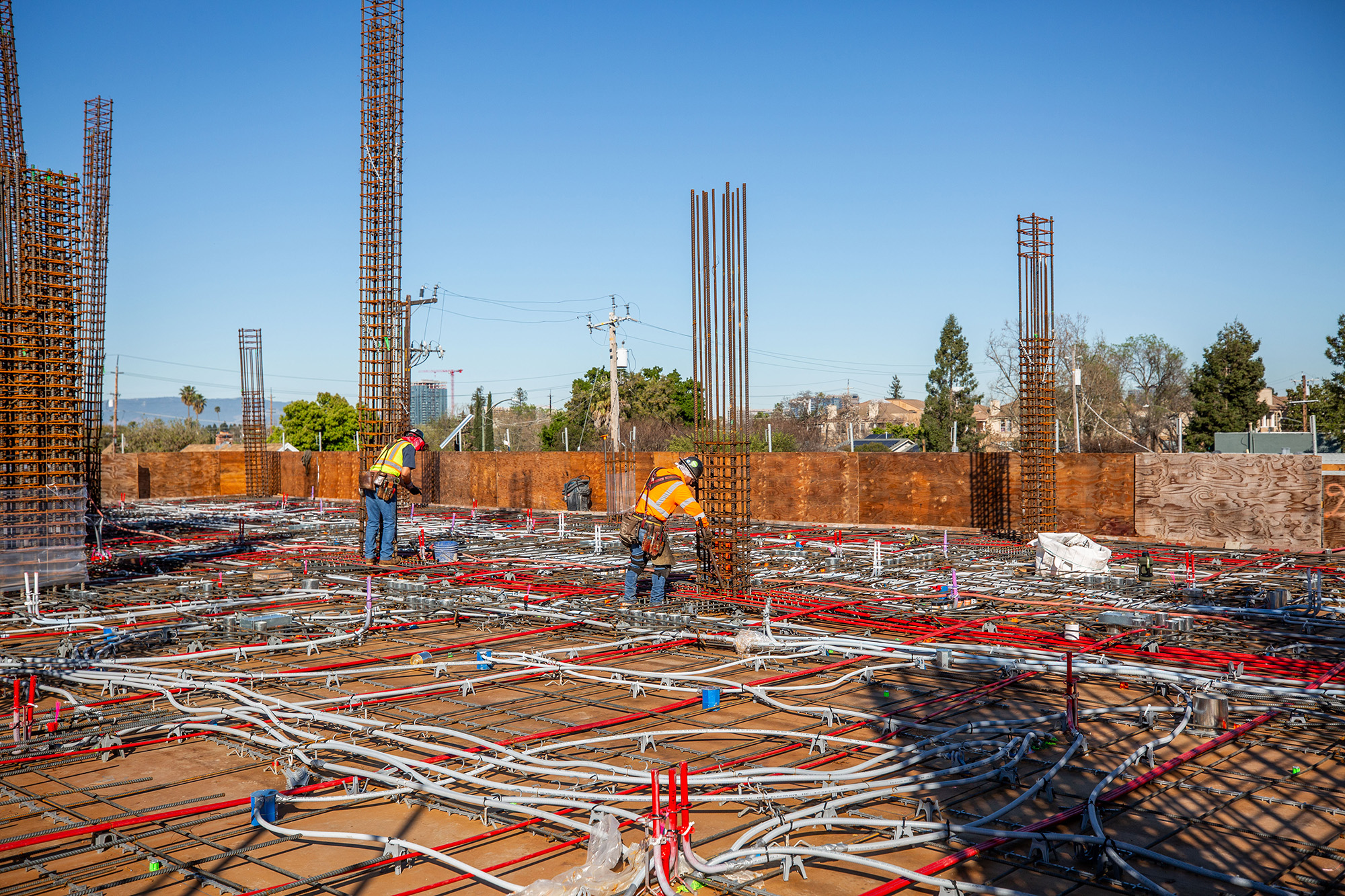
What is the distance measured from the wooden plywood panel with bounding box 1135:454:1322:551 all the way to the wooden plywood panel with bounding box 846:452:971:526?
3.52 m

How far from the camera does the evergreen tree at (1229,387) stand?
1522 inches

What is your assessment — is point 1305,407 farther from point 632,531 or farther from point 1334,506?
point 632,531

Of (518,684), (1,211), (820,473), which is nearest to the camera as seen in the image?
(518,684)

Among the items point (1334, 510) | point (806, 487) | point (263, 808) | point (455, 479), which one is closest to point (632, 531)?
point (263, 808)

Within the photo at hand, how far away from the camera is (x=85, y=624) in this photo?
10.1 m

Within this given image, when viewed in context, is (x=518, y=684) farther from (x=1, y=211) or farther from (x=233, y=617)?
(x=1, y=211)

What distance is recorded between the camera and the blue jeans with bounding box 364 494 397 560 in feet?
46.9

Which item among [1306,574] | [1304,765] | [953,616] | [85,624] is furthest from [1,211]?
[1306,574]

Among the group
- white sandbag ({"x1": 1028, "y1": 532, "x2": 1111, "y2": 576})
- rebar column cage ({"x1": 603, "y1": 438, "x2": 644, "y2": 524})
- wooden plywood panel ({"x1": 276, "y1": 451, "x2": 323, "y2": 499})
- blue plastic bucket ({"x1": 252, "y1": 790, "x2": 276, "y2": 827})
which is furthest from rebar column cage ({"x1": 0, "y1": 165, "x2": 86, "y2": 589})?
wooden plywood panel ({"x1": 276, "y1": 451, "x2": 323, "y2": 499})

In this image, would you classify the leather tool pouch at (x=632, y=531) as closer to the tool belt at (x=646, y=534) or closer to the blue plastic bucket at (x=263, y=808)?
the tool belt at (x=646, y=534)

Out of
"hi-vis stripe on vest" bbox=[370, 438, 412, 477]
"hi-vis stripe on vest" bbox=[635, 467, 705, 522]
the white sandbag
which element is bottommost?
the white sandbag

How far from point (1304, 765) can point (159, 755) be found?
6692mm

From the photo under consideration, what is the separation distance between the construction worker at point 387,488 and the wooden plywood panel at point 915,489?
36.0 ft

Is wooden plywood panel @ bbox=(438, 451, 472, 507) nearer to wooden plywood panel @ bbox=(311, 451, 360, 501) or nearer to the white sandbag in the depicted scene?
wooden plywood panel @ bbox=(311, 451, 360, 501)
